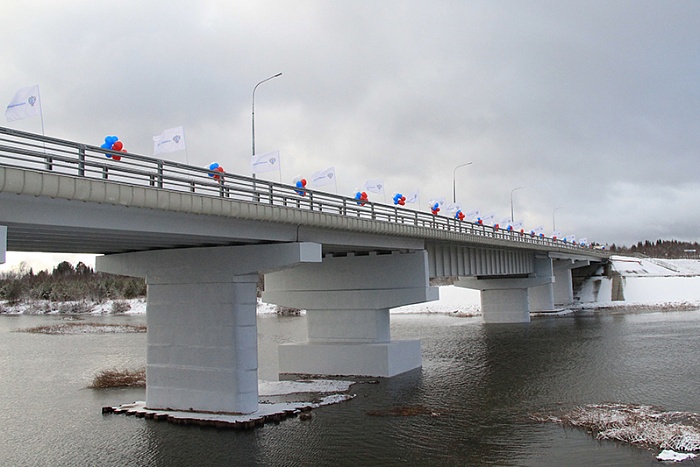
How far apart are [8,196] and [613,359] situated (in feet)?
106

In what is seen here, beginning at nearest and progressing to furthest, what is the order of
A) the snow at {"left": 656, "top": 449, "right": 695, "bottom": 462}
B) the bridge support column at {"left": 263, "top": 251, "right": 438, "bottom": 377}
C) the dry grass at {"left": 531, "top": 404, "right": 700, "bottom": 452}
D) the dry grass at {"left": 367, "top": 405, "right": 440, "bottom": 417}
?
the snow at {"left": 656, "top": 449, "right": 695, "bottom": 462}
the dry grass at {"left": 531, "top": 404, "right": 700, "bottom": 452}
the dry grass at {"left": 367, "top": 405, "right": 440, "bottom": 417}
the bridge support column at {"left": 263, "top": 251, "right": 438, "bottom": 377}

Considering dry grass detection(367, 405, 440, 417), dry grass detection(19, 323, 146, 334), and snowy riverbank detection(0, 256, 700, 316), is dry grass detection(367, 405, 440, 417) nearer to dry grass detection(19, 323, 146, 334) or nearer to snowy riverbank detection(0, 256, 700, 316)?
dry grass detection(19, 323, 146, 334)

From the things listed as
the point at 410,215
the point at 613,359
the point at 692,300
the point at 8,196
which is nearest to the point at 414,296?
the point at 410,215

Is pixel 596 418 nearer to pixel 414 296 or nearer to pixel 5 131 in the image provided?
pixel 414 296

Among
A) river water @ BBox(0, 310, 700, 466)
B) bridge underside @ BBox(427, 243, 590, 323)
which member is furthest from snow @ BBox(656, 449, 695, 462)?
bridge underside @ BBox(427, 243, 590, 323)

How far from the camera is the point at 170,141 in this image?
62.0 ft

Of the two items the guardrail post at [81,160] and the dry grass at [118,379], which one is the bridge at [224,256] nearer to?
the guardrail post at [81,160]

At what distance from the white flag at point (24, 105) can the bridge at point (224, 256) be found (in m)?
0.91

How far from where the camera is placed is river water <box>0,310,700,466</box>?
678 inches

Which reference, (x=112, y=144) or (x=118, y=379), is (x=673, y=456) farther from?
(x=118, y=379)

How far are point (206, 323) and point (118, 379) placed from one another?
37.5 feet

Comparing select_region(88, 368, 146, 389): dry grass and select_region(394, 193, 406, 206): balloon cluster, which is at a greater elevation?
select_region(394, 193, 406, 206): balloon cluster

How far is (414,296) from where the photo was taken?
1256 inches

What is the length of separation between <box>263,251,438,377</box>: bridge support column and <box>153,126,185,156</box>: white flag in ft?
52.2
